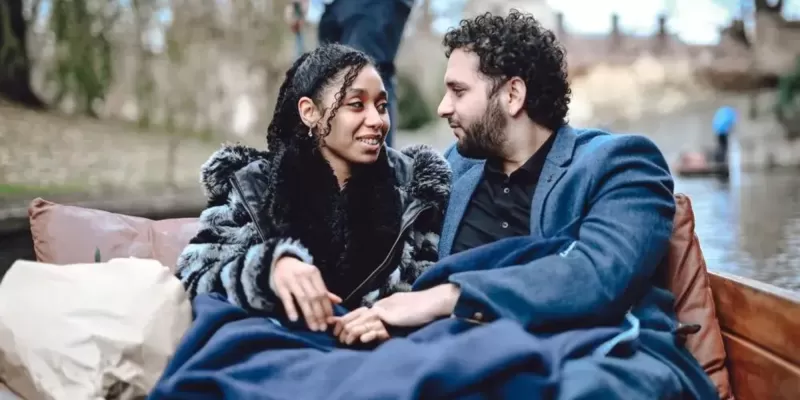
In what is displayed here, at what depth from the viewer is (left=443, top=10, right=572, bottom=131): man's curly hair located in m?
1.51

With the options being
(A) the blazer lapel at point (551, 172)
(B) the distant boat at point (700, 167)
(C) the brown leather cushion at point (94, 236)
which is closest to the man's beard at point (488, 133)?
(A) the blazer lapel at point (551, 172)

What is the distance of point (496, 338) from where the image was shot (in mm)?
1110

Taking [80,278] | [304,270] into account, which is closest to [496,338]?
[304,270]

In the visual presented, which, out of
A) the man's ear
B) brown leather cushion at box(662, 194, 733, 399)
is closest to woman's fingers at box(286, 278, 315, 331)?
the man's ear

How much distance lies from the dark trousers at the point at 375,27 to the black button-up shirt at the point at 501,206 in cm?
93

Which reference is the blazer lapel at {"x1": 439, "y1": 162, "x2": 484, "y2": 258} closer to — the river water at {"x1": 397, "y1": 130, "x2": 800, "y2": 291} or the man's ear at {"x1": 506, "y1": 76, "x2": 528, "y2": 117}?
the man's ear at {"x1": 506, "y1": 76, "x2": 528, "y2": 117}

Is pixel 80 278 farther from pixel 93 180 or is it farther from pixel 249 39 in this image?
pixel 249 39

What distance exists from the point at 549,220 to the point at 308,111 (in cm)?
52

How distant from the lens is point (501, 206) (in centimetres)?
154

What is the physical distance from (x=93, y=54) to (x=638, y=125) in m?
10.8

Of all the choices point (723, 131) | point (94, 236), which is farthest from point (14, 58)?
point (723, 131)

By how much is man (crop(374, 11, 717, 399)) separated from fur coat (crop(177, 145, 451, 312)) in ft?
0.36

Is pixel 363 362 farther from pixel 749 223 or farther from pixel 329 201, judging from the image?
pixel 749 223

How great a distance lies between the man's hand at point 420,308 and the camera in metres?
1.29
